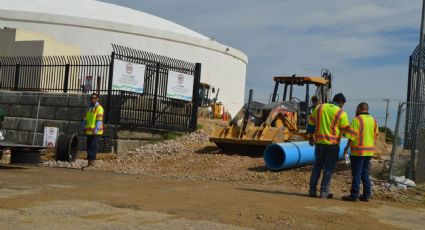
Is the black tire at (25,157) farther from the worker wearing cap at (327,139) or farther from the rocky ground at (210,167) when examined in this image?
the worker wearing cap at (327,139)

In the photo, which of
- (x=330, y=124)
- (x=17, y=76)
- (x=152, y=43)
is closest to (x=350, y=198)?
(x=330, y=124)

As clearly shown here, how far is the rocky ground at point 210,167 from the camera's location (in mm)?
12078

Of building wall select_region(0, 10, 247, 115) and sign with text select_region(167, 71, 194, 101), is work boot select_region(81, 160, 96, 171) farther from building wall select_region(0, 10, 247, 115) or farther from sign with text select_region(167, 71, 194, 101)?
building wall select_region(0, 10, 247, 115)

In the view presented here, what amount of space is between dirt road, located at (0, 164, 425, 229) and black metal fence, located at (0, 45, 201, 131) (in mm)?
6279

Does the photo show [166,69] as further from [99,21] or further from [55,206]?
[99,21]

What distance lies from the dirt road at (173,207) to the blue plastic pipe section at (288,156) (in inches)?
60.4

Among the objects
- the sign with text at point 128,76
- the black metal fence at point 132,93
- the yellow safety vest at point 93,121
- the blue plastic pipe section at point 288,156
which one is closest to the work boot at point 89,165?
the yellow safety vest at point 93,121

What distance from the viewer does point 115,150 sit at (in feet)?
58.3

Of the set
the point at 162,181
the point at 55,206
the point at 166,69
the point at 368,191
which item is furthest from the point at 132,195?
the point at 166,69

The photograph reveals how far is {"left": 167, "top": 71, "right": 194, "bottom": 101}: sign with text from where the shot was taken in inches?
744

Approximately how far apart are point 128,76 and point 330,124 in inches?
361

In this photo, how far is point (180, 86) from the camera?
755 inches

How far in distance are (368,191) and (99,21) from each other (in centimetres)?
4070

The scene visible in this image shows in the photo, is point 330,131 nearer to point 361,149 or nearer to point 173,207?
point 361,149
